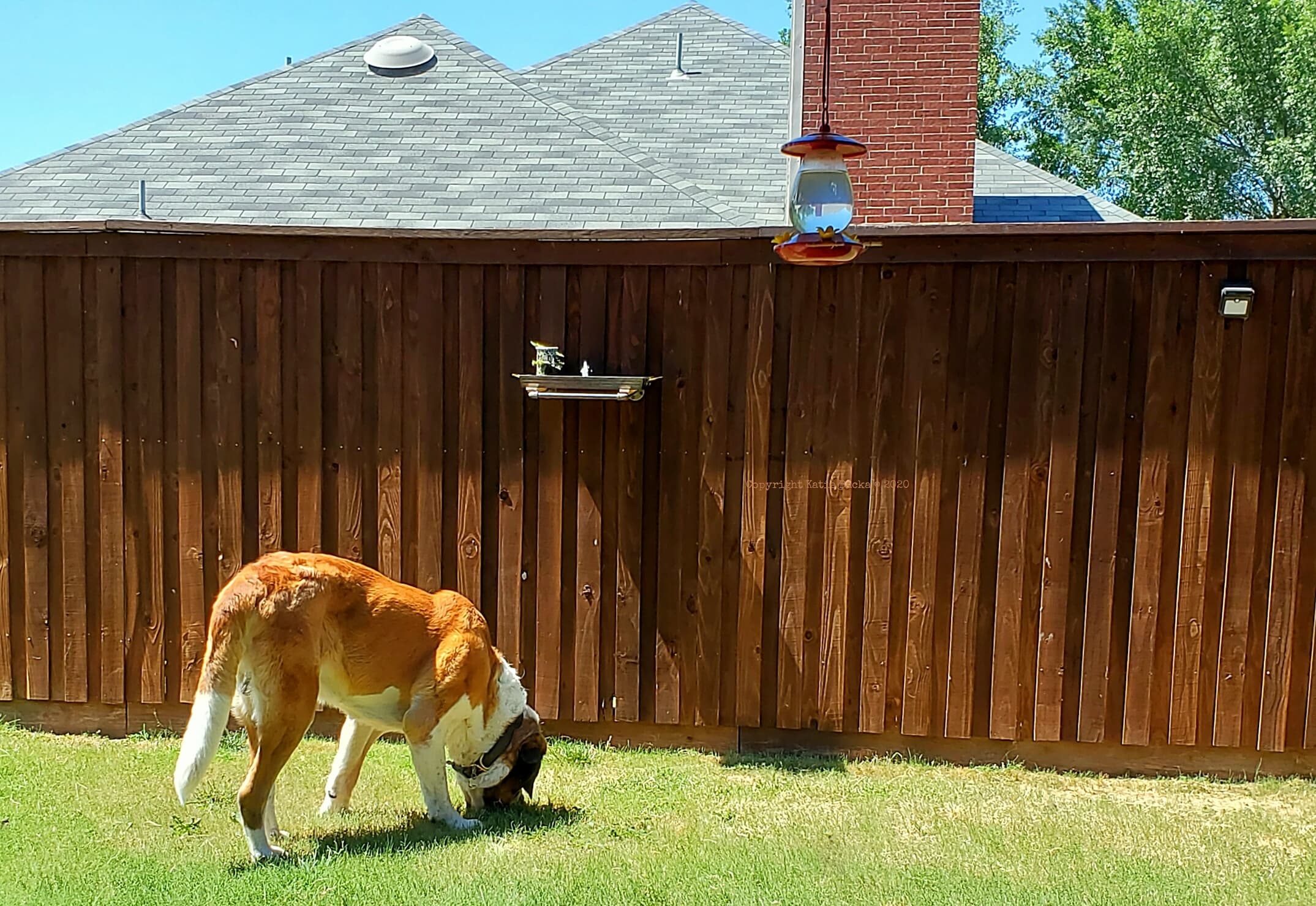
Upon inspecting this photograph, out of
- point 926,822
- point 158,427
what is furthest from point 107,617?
point 926,822

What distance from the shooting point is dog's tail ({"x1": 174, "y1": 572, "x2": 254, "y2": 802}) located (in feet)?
12.6

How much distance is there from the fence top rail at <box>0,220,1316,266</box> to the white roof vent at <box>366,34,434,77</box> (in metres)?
4.59

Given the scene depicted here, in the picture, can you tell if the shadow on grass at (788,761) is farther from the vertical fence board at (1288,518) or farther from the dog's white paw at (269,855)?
the dog's white paw at (269,855)

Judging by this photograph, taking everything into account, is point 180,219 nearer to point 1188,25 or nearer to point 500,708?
point 500,708

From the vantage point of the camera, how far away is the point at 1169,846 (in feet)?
14.9

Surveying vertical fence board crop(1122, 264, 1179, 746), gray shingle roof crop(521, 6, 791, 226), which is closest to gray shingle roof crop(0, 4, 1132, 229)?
gray shingle roof crop(521, 6, 791, 226)

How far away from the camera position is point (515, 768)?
4727 millimetres

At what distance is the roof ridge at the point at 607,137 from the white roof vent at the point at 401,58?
441mm

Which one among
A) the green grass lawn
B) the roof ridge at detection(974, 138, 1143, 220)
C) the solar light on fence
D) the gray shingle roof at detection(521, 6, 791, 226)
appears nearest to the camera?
the green grass lawn

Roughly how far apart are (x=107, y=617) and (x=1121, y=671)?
5640 mm

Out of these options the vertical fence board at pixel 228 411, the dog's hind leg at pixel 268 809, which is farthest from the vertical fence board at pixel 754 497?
the vertical fence board at pixel 228 411

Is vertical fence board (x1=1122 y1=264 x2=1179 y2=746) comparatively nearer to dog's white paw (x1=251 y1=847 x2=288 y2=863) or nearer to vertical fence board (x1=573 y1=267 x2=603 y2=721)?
vertical fence board (x1=573 y1=267 x2=603 y2=721)

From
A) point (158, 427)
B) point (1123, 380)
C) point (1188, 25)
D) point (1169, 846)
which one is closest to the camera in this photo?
point (1169, 846)

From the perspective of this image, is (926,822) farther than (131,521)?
No
